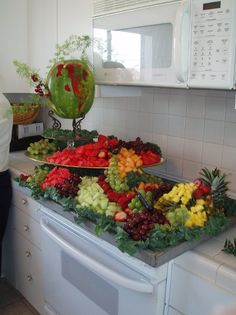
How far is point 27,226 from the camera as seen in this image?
5.49ft

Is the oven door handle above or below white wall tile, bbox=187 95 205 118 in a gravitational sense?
below

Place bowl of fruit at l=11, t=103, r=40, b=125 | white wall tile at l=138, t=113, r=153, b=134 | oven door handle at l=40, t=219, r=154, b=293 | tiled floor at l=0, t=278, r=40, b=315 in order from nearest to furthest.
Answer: oven door handle at l=40, t=219, r=154, b=293 < white wall tile at l=138, t=113, r=153, b=134 < tiled floor at l=0, t=278, r=40, b=315 < bowl of fruit at l=11, t=103, r=40, b=125

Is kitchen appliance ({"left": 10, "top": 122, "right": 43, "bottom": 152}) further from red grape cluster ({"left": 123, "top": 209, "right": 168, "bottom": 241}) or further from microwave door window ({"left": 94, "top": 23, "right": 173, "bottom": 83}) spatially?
red grape cluster ({"left": 123, "top": 209, "right": 168, "bottom": 241})

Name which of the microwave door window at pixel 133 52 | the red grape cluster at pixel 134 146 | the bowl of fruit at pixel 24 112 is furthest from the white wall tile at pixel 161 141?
the bowl of fruit at pixel 24 112

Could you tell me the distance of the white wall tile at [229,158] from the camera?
1.37m

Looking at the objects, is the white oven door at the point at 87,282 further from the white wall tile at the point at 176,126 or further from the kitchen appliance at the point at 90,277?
the white wall tile at the point at 176,126

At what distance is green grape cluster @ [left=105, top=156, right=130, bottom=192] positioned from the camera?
124 centimetres

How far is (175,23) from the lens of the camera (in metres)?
1.03

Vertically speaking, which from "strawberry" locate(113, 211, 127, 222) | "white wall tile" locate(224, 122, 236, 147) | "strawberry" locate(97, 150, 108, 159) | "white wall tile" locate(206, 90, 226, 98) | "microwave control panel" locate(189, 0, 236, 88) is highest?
"microwave control panel" locate(189, 0, 236, 88)

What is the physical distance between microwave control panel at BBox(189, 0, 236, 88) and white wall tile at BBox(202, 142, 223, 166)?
472 millimetres

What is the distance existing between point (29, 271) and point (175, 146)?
1013mm

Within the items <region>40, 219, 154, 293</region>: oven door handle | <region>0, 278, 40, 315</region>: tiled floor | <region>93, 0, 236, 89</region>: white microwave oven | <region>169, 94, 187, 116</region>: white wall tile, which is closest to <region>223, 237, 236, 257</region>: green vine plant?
<region>40, 219, 154, 293</region>: oven door handle

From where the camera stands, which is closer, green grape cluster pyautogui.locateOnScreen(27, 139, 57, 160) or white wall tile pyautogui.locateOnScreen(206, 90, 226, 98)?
white wall tile pyautogui.locateOnScreen(206, 90, 226, 98)

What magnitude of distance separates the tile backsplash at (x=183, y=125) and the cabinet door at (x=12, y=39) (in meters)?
0.61
